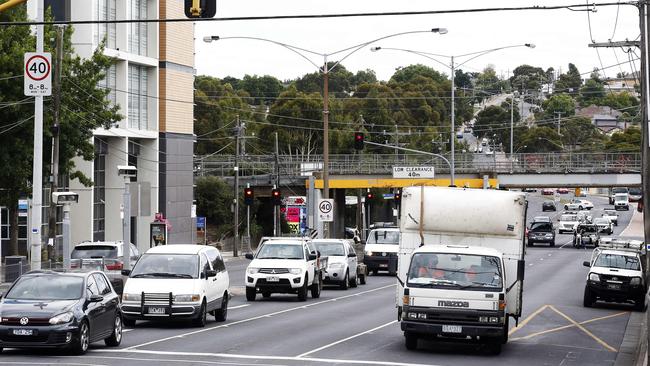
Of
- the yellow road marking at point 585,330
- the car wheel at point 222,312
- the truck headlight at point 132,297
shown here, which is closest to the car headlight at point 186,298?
the truck headlight at point 132,297

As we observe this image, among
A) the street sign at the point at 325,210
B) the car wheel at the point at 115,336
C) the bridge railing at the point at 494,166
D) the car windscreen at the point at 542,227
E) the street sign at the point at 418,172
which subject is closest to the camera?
the car wheel at the point at 115,336

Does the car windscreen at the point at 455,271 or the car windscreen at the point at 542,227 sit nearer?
the car windscreen at the point at 455,271

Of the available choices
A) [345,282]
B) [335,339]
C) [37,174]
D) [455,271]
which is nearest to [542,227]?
[345,282]

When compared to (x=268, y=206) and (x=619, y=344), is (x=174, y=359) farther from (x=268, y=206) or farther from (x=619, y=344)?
(x=268, y=206)

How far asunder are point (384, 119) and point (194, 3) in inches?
4110

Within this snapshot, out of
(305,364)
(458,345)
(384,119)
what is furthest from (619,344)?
(384,119)

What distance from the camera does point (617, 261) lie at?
3612 cm

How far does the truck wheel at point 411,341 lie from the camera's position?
2111cm

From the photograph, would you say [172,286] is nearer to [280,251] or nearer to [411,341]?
[411,341]

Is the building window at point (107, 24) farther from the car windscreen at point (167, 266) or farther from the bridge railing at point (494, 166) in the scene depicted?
the car windscreen at point (167, 266)

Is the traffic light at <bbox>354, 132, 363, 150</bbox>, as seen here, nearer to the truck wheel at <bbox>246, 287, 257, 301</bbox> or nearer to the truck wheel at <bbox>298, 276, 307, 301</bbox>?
the truck wheel at <bbox>298, 276, 307, 301</bbox>

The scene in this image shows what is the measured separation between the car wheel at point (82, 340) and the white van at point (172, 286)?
4.72 meters

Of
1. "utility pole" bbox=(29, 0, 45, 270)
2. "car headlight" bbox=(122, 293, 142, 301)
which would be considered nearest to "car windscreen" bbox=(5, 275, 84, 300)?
"car headlight" bbox=(122, 293, 142, 301)

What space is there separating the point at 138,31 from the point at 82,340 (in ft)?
159
